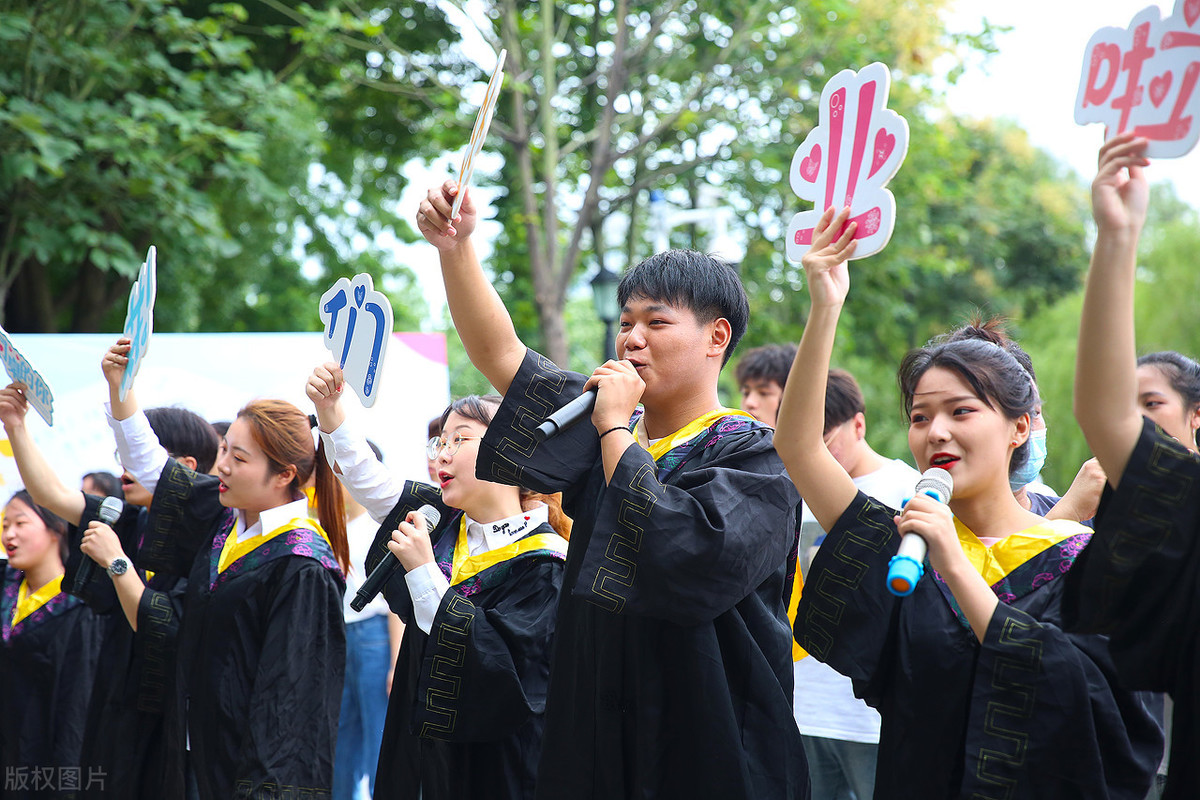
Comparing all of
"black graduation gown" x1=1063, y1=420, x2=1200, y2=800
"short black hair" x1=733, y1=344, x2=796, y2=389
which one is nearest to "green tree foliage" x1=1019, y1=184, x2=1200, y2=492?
"short black hair" x1=733, y1=344, x2=796, y2=389

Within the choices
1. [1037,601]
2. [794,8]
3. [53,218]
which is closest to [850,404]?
[1037,601]

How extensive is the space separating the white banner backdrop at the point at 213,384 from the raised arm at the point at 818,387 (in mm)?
3592

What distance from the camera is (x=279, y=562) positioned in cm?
345

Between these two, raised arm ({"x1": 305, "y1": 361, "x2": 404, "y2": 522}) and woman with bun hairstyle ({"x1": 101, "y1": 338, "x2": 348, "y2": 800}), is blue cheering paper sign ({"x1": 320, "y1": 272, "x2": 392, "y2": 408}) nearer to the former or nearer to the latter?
raised arm ({"x1": 305, "y1": 361, "x2": 404, "y2": 522})

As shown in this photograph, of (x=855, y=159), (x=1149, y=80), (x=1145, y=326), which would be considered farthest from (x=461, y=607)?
(x=1145, y=326)

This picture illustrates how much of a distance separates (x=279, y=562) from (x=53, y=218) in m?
4.51

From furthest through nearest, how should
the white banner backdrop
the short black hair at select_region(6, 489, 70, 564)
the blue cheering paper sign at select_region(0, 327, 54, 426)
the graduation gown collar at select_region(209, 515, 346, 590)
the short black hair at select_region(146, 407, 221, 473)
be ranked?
the white banner backdrop < the short black hair at select_region(6, 489, 70, 564) < the short black hair at select_region(146, 407, 221, 473) < the blue cheering paper sign at select_region(0, 327, 54, 426) < the graduation gown collar at select_region(209, 515, 346, 590)

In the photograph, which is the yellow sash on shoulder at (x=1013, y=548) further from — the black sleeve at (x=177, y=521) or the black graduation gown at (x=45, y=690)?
the black graduation gown at (x=45, y=690)

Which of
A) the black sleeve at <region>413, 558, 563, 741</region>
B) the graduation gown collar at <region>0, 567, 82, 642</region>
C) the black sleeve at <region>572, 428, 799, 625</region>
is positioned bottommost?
the graduation gown collar at <region>0, 567, 82, 642</region>

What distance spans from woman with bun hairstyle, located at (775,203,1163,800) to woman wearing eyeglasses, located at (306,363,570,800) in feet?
3.40

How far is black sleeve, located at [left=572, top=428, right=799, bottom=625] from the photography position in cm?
211

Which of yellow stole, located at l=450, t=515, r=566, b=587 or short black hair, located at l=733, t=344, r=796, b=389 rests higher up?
short black hair, located at l=733, t=344, r=796, b=389

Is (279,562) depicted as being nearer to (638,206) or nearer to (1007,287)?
(638,206)

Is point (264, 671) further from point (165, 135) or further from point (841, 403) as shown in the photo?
point (165, 135)
